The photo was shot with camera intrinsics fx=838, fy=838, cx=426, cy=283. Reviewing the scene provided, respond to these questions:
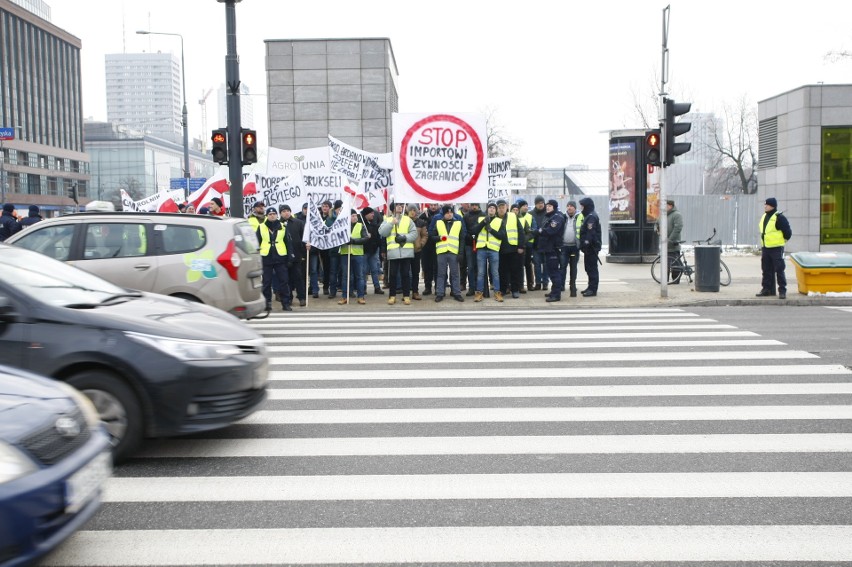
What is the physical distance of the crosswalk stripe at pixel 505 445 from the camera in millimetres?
6129

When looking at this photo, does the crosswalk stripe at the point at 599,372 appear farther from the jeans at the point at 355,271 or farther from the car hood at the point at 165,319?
the jeans at the point at 355,271

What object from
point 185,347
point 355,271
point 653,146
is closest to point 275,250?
point 355,271

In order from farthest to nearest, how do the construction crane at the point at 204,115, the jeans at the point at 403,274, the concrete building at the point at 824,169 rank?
the construction crane at the point at 204,115, the concrete building at the point at 824,169, the jeans at the point at 403,274

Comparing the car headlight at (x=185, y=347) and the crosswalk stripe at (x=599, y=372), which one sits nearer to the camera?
the car headlight at (x=185, y=347)

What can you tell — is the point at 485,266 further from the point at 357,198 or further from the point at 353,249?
the point at 357,198

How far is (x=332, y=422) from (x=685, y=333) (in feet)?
22.9

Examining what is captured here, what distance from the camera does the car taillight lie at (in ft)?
36.4

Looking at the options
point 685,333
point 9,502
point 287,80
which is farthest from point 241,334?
point 287,80

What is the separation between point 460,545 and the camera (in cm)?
440

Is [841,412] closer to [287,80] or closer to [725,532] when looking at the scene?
[725,532]

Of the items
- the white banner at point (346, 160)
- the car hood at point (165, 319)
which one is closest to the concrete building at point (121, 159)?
the white banner at point (346, 160)

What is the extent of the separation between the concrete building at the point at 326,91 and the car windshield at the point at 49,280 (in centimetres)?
3034

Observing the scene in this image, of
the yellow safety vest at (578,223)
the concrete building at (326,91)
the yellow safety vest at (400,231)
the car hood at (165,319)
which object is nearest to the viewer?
the car hood at (165,319)

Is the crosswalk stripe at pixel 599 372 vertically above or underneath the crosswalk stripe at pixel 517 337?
underneath
